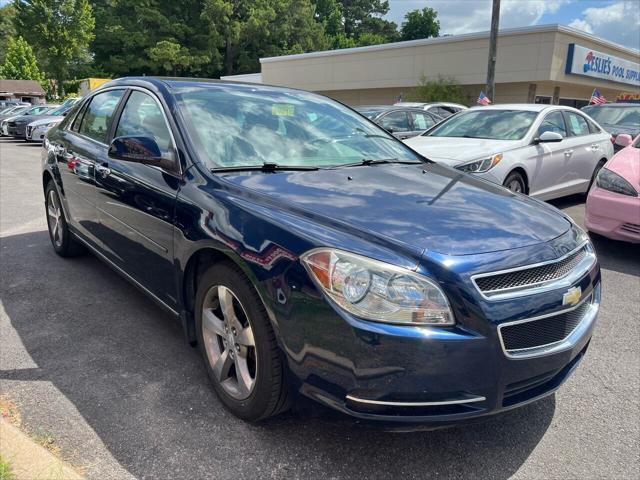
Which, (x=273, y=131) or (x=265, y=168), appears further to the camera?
(x=273, y=131)

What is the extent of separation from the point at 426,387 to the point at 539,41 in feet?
75.5

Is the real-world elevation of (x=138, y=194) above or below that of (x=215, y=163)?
below

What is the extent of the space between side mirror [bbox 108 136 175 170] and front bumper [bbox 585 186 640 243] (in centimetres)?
428

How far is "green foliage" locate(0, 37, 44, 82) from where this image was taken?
172ft

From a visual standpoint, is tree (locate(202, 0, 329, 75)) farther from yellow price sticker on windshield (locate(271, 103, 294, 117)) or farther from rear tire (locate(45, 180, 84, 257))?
yellow price sticker on windshield (locate(271, 103, 294, 117))

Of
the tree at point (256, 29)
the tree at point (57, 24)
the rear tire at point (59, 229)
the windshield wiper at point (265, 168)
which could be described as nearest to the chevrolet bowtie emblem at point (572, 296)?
the windshield wiper at point (265, 168)

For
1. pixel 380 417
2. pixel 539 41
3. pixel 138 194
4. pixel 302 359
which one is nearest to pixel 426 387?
pixel 380 417

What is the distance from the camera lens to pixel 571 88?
83.4 feet

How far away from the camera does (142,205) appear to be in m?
3.04

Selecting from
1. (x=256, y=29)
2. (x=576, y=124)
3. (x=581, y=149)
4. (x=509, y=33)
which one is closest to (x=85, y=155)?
(x=581, y=149)

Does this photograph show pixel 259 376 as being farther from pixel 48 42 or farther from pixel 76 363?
pixel 48 42

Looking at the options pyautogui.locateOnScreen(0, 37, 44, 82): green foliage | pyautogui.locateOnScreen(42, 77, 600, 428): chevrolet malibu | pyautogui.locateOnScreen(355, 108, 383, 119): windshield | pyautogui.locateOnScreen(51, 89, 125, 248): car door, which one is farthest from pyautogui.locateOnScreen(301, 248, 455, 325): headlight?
pyautogui.locateOnScreen(0, 37, 44, 82): green foliage

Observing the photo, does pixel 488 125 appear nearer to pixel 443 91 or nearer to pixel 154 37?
pixel 443 91

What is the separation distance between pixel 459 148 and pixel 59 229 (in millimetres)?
4539
